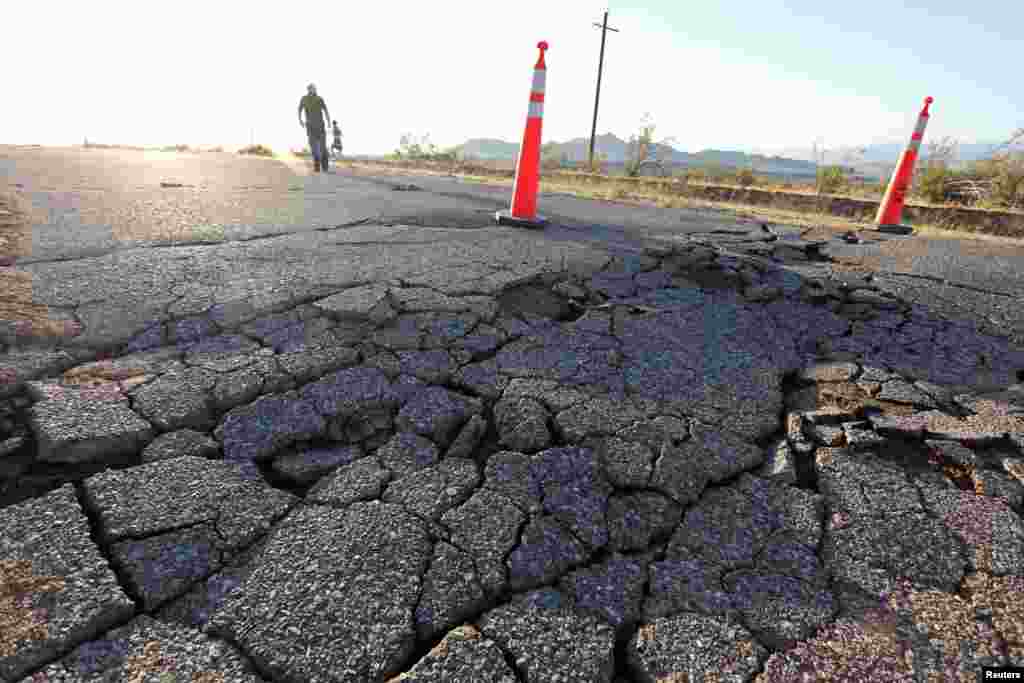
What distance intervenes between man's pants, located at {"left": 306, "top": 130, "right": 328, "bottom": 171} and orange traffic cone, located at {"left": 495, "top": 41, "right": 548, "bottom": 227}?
614 cm

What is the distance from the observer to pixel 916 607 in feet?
3.94

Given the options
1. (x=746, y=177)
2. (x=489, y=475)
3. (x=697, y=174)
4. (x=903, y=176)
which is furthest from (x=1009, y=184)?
(x=489, y=475)

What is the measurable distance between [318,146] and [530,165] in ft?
20.9

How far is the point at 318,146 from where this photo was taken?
918 cm

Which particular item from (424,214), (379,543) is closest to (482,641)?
(379,543)

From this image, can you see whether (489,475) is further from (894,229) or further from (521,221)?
(894,229)

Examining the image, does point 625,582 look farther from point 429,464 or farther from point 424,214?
point 424,214

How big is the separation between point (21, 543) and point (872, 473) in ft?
7.48

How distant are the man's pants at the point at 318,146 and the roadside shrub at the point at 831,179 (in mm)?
8576

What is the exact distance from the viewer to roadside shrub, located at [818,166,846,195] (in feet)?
29.3

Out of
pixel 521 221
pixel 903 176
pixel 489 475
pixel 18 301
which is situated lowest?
pixel 489 475

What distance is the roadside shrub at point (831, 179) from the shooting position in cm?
893

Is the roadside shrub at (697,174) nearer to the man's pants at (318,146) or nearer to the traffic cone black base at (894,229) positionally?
the traffic cone black base at (894,229)

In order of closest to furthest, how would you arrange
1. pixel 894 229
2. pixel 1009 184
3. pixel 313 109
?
1. pixel 894 229
2. pixel 1009 184
3. pixel 313 109
